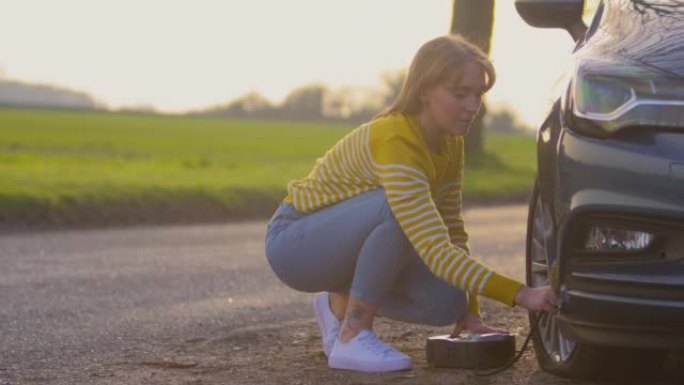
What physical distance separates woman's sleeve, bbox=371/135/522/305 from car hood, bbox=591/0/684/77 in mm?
732

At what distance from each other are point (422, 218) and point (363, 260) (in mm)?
309

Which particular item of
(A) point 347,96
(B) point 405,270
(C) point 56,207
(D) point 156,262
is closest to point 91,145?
(C) point 56,207

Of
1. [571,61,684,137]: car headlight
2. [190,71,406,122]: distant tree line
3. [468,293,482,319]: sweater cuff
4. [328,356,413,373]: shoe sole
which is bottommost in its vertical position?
[190,71,406,122]: distant tree line

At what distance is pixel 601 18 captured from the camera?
4.77 meters

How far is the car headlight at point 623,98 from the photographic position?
398 centimetres

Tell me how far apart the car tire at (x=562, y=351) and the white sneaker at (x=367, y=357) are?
48 cm

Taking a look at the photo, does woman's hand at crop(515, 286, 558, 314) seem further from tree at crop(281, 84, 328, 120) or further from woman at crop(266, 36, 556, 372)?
tree at crop(281, 84, 328, 120)

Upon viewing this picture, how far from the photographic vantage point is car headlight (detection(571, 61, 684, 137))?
3.98m

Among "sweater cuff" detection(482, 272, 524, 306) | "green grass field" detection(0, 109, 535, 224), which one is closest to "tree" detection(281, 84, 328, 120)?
"green grass field" detection(0, 109, 535, 224)

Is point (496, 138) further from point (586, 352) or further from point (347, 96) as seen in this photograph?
point (586, 352)

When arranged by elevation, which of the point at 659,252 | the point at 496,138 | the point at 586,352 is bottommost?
the point at 496,138

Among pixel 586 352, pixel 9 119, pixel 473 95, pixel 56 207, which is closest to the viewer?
pixel 586 352

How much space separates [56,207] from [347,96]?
6196cm

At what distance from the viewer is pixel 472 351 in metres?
4.91
